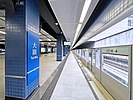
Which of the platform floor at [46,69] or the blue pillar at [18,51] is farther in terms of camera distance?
the platform floor at [46,69]

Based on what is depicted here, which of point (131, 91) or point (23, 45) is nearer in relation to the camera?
point (131, 91)

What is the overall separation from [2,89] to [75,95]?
239 centimetres

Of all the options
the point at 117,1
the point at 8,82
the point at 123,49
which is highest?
the point at 117,1

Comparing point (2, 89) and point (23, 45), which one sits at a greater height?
point (23, 45)

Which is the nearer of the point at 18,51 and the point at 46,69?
the point at 18,51

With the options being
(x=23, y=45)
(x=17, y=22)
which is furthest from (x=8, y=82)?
(x=17, y=22)

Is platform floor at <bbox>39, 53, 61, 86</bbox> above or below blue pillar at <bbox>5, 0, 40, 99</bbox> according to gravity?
below

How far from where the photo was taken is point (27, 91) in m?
3.70

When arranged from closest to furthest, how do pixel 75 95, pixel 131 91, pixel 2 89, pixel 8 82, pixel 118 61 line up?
pixel 131 91, pixel 118 61, pixel 8 82, pixel 75 95, pixel 2 89

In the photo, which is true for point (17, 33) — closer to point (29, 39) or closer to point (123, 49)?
point (29, 39)

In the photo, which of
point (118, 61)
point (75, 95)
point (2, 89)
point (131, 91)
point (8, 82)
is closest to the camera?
point (131, 91)

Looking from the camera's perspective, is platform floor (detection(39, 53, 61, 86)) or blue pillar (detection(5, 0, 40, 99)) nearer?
blue pillar (detection(5, 0, 40, 99))

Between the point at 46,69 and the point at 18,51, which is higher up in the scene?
the point at 18,51

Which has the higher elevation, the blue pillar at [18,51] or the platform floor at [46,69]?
the blue pillar at [18,51]
